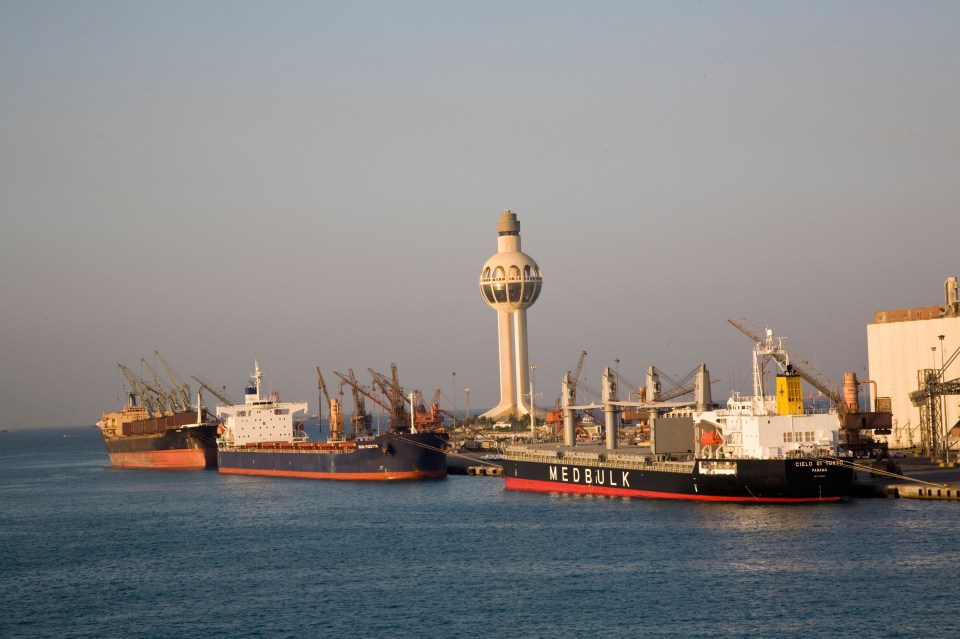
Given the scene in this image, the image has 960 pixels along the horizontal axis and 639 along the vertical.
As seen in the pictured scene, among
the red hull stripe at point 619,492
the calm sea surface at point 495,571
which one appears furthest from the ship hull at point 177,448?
the red hull stripe at point 619,492

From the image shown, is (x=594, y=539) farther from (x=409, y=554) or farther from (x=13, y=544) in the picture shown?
(x=13, y=544)

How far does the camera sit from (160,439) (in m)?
141

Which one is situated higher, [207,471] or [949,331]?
[949,331]

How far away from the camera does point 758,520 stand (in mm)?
64062

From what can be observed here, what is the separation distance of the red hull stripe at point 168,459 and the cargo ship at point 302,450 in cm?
717

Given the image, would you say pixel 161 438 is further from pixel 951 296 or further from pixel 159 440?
pixel 951 296

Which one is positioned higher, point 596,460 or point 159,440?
point 159,440

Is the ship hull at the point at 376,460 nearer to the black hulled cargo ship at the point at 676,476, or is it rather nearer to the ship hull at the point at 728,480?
the black hulled cargo ship at the point at 676,476

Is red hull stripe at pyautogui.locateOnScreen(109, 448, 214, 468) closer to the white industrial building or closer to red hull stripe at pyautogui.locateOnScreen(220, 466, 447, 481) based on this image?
red hull stripe at pyautogui.locateOnScreen(220, 466, 447, 481)

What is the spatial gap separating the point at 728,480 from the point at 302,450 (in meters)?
55.5

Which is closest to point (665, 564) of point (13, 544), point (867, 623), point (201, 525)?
point (867, 623)

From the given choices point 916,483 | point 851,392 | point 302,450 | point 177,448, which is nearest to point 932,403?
point 851,392

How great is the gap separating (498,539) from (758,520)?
1481cm

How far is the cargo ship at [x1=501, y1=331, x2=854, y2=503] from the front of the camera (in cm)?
6875
